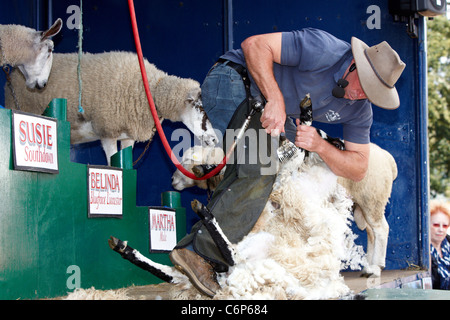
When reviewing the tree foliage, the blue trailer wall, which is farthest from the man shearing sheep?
the tree foliage

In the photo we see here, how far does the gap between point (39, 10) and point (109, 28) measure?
0.74 meters

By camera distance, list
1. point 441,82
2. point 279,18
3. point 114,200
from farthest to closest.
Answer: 1. point 441,82
2. point 279,18
3. point 114,200

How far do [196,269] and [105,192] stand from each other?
1.07 metres

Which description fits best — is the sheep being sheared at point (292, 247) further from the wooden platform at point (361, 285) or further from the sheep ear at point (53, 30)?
the sheep ear at point (53, 30)

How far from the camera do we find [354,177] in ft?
9.93

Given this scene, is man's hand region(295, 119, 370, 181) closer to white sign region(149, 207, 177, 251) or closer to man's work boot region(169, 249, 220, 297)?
man's work boot region(169, 249, 220, 297)

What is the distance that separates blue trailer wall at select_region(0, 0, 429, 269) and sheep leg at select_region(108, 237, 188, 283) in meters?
2.92

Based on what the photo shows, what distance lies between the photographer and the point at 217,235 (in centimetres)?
247

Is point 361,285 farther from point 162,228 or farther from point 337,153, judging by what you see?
point 162,228

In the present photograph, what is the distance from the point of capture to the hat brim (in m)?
2.56

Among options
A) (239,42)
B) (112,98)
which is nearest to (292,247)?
(112,98)

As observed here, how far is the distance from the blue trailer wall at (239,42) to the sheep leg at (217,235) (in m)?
3.09
